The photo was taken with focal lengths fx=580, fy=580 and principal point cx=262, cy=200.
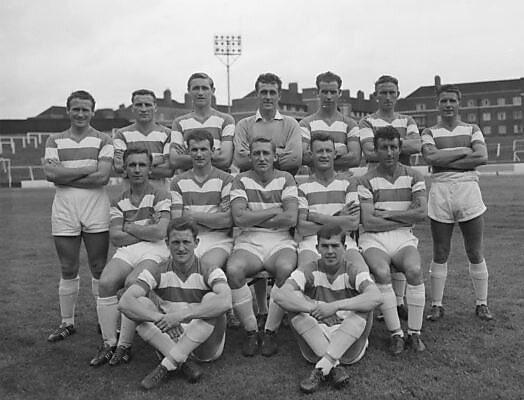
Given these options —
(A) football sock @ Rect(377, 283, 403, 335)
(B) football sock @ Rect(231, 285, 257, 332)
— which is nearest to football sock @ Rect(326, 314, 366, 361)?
(A) football sock @ Rect(377, 283, 403, 335)

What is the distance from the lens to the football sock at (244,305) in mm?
4969

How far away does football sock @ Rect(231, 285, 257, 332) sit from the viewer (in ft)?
16.3

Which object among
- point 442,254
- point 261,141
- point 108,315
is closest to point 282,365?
point 108,315

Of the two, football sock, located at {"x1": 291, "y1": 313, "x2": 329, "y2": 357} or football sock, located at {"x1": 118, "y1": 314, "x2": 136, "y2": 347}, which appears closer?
football sock, located at {"x1": 291, "y1": 313, "x2": 329, "y2": 357}

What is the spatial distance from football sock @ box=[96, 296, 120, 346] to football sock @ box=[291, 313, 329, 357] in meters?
1.55

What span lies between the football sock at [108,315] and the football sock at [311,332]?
1550 mm

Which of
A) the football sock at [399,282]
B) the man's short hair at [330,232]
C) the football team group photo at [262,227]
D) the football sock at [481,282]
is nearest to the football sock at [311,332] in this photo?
the football team group photo at [262,227]

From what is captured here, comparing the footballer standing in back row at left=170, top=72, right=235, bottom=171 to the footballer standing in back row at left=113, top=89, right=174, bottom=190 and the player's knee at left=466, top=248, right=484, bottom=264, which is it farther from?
the player's knee at left=466, top=248, right=484, bottom=264

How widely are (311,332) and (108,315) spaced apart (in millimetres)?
1723

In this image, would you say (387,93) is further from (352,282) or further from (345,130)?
(352,282)

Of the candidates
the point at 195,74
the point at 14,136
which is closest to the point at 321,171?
the point at 195,74

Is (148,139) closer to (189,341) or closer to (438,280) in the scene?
(189,341)

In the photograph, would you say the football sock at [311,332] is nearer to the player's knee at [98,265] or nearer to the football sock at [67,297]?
the player's knee at [98,265]

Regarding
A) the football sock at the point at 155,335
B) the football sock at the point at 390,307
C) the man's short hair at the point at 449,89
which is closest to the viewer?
the football sock at the point at 155,335
